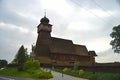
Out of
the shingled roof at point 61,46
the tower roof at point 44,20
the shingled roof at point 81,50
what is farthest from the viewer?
the shingled roof at point 81,50

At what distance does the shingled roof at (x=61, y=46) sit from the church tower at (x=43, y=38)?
222 centimetres

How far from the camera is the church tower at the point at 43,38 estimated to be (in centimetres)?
6912

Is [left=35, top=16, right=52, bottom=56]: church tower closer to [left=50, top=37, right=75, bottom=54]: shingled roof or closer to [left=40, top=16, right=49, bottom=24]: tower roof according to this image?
[left=40, top=16, right=49, bottom=24]: tower roof

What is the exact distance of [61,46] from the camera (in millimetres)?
74875

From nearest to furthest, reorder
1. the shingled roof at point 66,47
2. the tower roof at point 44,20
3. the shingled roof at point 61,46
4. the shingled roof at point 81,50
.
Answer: the shingled roof at point 61,46
the shingled roof at point 66,47
the tower roof at point 44,20
the shingled roof at point 81,50

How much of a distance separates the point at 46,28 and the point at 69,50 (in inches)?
488

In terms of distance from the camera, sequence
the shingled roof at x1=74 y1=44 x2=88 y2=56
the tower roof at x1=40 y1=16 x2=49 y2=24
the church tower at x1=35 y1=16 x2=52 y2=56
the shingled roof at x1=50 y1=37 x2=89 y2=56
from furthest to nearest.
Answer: the shingled roof at x1=74 y1=44 x2=88 y2=56 → the tower roof at x1=40 y1=16 x2=49 y2=24 → the shingled roof at x1=50 y1=37 x2=89 y2=56 → the church tower at x1=35 y1=16 x2=52 y2=56

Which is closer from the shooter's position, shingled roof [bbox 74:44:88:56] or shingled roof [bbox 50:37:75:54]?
shingled roof [bbox 50:37:75:54]

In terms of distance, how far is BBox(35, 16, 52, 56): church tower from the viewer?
227 feet

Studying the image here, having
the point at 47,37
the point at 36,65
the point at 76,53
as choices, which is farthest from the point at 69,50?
the point at 36,65

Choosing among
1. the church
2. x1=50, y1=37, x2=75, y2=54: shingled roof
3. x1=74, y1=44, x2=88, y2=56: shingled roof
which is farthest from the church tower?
x1=74, y1=44, x2=88, y2=56: shingled roof

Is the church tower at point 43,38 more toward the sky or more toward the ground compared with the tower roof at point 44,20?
more toward the ground

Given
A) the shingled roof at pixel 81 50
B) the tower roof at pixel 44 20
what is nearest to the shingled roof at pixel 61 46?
the shingled roof at pixel 81 50

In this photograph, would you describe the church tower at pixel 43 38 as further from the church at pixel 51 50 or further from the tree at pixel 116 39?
the tree at pixel 116 39
